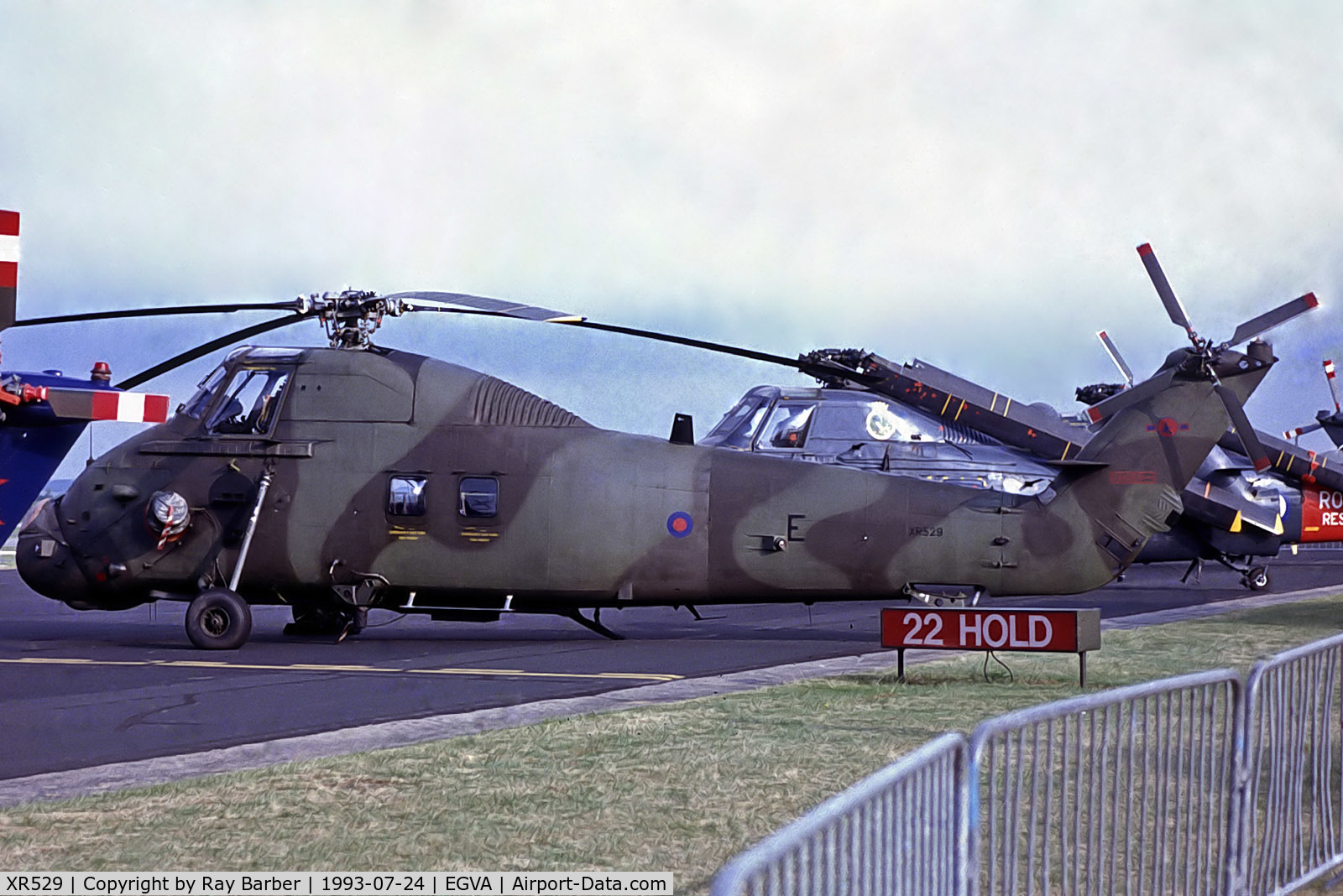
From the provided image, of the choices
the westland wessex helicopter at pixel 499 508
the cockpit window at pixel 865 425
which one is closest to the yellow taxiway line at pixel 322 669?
the westland wessex helicopter at pixel 499 508

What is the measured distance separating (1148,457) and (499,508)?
8767mm

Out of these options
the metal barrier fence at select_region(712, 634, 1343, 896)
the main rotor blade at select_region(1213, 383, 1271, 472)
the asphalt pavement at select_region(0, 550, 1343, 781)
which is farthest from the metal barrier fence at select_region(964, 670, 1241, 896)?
the main rotor blade at select_region(1213, 383, 1271, 472)

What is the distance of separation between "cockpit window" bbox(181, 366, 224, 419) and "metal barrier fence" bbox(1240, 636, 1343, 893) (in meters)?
15.4

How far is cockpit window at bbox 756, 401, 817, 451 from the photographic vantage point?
28.2 meters

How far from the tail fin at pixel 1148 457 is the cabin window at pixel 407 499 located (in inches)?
341

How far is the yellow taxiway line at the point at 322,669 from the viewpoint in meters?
15.5

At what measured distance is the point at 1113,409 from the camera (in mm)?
20625

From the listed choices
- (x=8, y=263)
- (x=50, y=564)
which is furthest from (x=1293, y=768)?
(x=50, y=564)

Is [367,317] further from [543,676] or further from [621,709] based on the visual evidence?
[621,709]

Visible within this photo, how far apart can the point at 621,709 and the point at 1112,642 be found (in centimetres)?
961

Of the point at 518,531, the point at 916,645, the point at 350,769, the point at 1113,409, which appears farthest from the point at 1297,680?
the point at 1113,409

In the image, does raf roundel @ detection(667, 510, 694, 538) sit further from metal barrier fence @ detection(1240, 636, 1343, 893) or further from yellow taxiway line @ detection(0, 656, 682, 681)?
metal barrier fence @ detection(1240, 636, 1343, 893)

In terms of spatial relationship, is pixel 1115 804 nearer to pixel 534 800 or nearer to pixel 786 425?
pixel 534 800

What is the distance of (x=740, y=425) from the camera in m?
28.3
